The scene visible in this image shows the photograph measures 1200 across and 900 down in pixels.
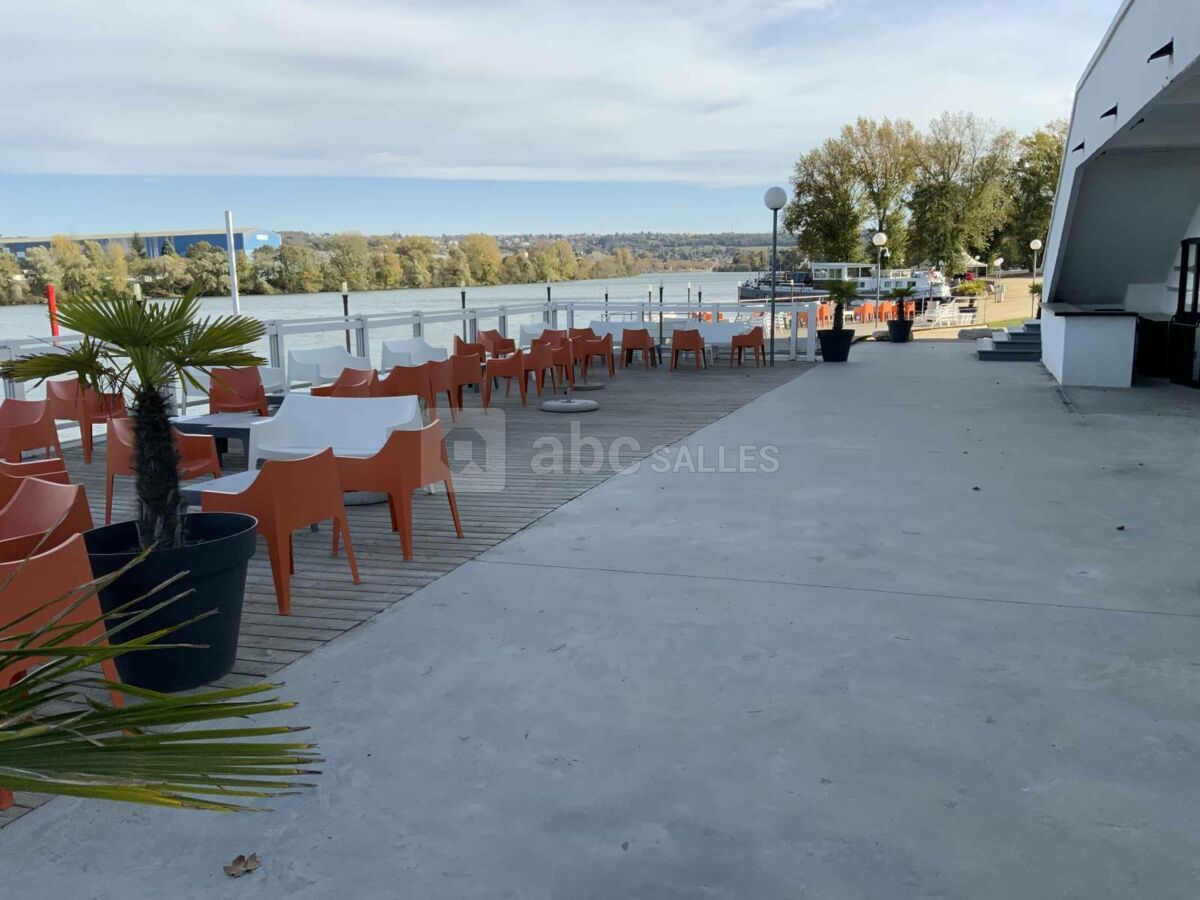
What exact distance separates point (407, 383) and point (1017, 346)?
32.6 feet

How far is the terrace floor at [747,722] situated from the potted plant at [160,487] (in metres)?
0.36

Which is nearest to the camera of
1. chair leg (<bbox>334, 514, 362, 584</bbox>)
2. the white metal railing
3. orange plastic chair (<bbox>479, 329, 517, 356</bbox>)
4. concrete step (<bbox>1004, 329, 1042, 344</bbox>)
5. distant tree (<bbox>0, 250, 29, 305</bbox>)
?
chair leg (<bbox>334, 514, 362, 584</bbox>)

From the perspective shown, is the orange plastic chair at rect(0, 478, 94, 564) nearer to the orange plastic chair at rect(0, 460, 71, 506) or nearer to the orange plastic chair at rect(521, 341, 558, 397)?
the orange plastic chair at rect(0, 460, 71, 506)

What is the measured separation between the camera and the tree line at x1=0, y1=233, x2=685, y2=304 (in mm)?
11422

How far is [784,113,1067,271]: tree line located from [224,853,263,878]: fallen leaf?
4559 cm

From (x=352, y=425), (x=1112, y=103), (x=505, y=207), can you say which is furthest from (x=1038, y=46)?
(x=505, y=207)

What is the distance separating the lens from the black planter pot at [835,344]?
13.7m

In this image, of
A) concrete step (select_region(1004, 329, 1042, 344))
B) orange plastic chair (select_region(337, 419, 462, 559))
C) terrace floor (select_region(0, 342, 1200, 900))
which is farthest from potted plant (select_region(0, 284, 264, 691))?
concrete step (select_region(1004, 329, 1042, 344))

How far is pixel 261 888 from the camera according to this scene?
215 cm

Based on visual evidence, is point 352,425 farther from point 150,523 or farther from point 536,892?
point 536,892

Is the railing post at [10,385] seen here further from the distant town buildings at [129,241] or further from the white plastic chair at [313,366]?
the distant town buildings at [129,241]

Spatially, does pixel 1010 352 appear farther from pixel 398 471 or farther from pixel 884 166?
pixel 884 166

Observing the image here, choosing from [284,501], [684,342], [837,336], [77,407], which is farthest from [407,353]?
[284,501]

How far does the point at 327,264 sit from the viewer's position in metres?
18.7
